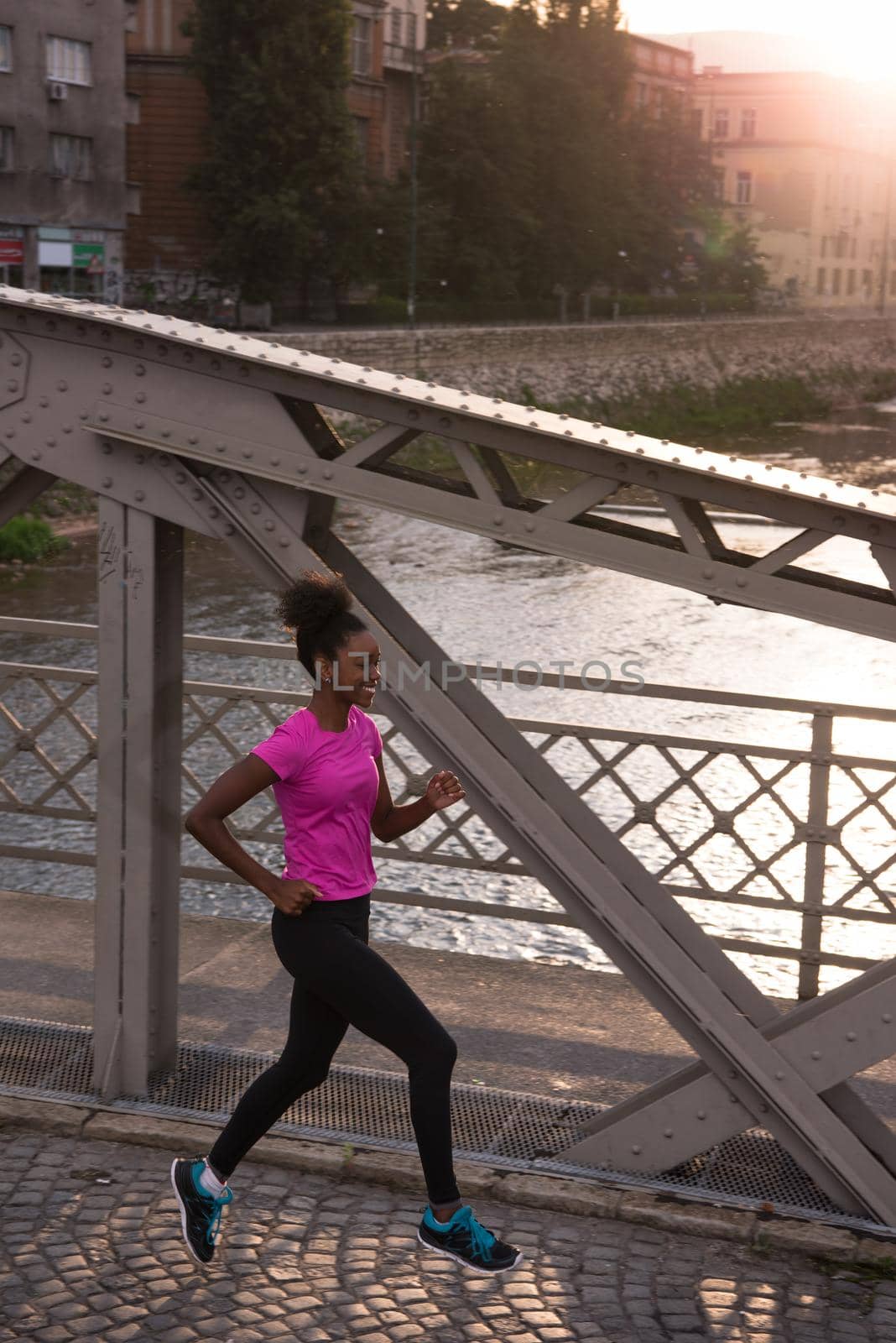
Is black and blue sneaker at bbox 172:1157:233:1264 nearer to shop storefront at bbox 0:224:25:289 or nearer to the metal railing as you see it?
the metal railing

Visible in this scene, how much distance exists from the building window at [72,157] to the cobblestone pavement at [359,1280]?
4584cm

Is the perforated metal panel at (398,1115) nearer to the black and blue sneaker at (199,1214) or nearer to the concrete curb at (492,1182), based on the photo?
the concrete curb at (492,1182)

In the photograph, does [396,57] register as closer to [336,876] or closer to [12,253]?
[12,253]

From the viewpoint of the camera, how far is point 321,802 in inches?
166

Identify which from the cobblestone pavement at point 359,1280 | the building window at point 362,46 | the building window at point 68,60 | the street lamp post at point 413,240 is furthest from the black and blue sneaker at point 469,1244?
the building window at point 362,46

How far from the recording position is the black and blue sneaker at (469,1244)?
168 inches

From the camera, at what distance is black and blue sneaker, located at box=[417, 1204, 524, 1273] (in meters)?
4.26

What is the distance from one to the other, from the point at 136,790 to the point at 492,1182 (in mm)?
1587

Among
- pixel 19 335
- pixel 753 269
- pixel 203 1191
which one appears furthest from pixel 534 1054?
pixel 753 269

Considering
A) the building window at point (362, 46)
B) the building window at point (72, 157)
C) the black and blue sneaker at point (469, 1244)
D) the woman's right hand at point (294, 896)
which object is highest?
the building window at point (362, 46)

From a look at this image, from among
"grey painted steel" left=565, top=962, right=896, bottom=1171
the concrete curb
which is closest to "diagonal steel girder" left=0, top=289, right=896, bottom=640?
"grey painted steel" left=565, top=962, right=896, bottom=1171

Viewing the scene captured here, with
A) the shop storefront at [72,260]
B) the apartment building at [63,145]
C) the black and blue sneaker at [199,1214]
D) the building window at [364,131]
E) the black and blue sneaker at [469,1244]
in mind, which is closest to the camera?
the black and blue sneaker at [469,1244]

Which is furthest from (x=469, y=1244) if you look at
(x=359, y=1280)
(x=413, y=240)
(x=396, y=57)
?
(x=396, y=57)

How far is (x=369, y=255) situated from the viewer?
52.3 m
